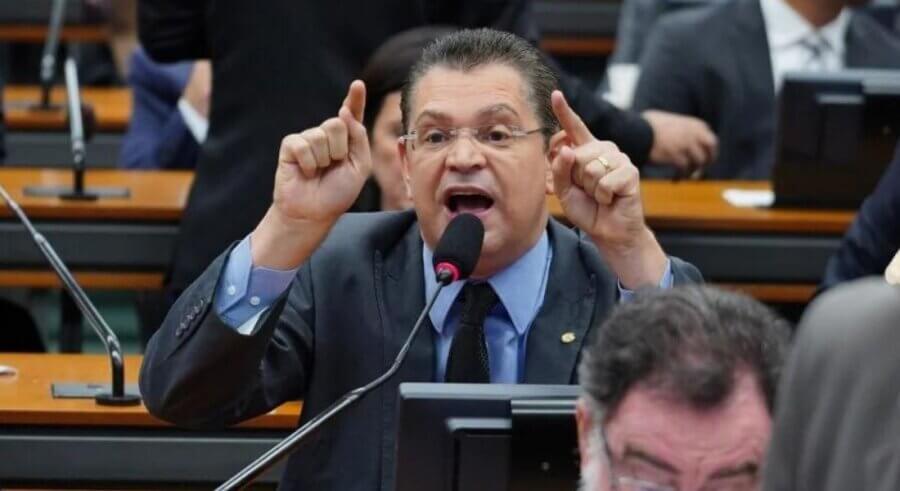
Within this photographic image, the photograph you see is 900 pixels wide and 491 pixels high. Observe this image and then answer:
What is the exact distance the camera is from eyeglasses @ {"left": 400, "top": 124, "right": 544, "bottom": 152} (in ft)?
9.18

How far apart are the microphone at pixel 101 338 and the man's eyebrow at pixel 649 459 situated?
1459 mm

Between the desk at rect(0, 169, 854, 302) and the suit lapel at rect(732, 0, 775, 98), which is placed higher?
the suit lapel at rect(732, 0, 775, 98)

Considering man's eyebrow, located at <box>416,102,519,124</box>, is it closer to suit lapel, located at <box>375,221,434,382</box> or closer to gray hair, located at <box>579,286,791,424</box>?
suit lapel, located at <box>375,221,434,382</box>

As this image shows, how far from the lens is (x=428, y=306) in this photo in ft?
7.66

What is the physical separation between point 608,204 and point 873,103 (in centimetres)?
213

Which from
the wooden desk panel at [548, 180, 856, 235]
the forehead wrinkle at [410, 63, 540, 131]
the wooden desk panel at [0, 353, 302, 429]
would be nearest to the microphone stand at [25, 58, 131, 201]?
the wooden desk panel at [0, 353, 302, 429]

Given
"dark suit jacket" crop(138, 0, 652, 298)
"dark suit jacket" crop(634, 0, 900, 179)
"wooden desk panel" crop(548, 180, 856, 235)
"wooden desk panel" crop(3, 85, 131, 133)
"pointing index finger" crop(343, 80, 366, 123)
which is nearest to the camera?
"pointing index finger" crop(343, 80, 366, 123)

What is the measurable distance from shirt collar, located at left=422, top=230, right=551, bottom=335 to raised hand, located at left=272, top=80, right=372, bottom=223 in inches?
7.6

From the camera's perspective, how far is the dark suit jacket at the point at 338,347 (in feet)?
8.68

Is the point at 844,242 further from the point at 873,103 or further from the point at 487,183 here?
the point at 487,183

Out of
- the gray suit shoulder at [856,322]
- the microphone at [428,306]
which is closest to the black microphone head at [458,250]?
the microphone at [428,306]

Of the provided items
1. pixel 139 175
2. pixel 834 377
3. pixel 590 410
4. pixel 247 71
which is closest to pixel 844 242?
pixel 247 71

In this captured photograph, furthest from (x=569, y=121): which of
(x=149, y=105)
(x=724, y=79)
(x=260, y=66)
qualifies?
(x=149, y=105)

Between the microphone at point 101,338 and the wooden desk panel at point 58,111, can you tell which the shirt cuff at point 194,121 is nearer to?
the wooden desk panel at point 58,111
